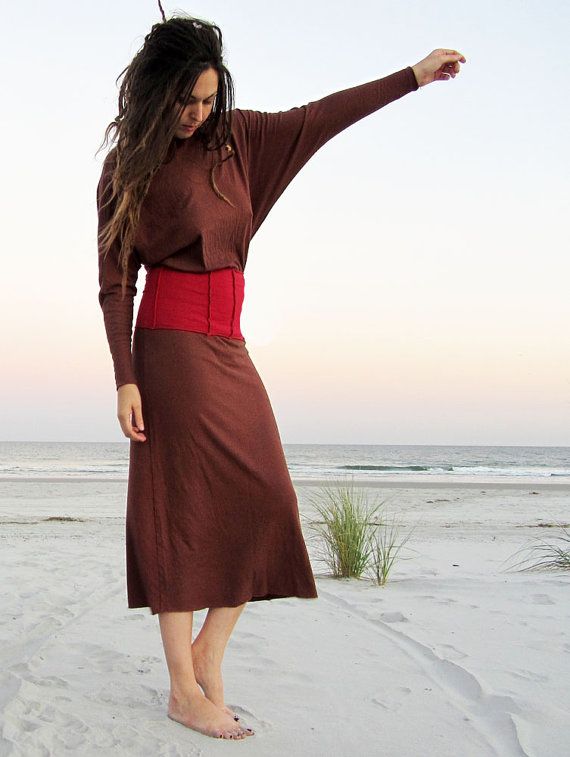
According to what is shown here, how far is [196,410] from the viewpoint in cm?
207

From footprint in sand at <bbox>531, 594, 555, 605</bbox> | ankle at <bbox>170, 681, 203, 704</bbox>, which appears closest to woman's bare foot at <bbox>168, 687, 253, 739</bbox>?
ankle at <bbox>170, 681, 203, 704</bbox>

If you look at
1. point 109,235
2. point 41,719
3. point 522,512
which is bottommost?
point 522,512

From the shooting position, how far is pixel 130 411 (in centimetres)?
207

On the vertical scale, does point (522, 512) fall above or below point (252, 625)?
below

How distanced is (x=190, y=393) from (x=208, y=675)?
2.55ft

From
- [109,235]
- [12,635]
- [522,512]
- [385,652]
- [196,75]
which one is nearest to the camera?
[196,75]

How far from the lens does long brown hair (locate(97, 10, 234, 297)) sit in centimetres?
199

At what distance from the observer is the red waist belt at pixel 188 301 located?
211 cm

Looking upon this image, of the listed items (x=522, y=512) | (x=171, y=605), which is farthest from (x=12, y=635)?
(x=522, y=512)

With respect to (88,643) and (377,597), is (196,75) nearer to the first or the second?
(88,643)

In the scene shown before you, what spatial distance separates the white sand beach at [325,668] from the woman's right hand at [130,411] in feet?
2.52

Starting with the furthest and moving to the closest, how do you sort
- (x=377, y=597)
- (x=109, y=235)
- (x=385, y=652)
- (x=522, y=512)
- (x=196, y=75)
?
(x=522, y=512)
(x=377, y=597)
(x=385, y=652)
(x=109, y=235)
(x=196, y=75)

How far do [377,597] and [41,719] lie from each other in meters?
2.18

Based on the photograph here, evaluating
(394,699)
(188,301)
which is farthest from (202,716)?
(188,301)
